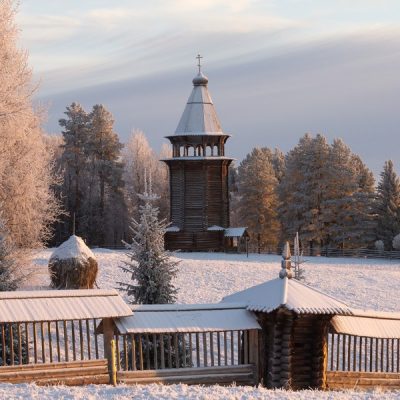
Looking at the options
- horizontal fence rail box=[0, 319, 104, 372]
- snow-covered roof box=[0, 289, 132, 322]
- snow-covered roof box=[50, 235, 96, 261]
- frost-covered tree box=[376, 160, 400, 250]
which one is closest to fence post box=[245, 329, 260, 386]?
snow-covered roof box=[0, 289, 132, 322]

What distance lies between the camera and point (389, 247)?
5922cm

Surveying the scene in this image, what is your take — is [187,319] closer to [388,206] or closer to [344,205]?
[344,205]

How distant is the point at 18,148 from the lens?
25734 mm

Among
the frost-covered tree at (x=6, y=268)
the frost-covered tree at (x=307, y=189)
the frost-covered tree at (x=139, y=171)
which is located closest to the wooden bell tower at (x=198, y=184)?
the frost-covered tree at (x=307, y=189)

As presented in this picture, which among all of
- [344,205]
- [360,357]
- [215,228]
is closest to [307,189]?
[344,205]

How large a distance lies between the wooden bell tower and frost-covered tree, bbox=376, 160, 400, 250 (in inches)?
652

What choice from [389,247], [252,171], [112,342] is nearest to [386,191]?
[389,247]

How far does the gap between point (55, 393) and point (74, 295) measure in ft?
11.4

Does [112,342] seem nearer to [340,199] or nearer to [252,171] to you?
[340,199]

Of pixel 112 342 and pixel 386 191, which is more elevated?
pixel 386 191

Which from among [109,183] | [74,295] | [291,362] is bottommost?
[291,362]

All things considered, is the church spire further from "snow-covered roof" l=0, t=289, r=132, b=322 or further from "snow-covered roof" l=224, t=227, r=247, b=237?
"snow-covered roof" l=0, t=289, r=132, b=322

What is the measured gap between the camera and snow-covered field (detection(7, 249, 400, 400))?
1392 cm

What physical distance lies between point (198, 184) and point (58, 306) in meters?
32.8
